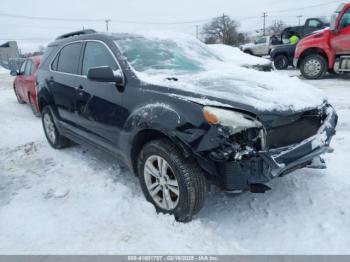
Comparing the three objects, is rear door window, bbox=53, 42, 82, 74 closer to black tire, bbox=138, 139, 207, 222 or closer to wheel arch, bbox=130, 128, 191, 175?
wheel arch, bbox=130, 128, 191, 175

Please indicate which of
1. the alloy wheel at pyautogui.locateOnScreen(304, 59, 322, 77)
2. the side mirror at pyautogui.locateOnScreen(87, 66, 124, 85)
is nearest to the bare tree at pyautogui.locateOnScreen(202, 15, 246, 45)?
the alloy wheel at pyautogui.locateOnScreen(304, 59, 322, 77)

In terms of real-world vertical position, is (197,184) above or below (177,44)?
below

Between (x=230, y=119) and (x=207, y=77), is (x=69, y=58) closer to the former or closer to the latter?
(x=207, y=77)

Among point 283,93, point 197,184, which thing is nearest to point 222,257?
point 197,184

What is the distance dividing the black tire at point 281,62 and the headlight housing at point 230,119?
1361 centimetres

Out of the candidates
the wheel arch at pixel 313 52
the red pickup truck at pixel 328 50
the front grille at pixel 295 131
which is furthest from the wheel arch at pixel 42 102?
the wheel arch at pixel 313 52

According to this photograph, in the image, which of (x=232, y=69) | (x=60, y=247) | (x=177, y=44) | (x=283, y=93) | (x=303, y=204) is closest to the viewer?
(x=60, y=247)

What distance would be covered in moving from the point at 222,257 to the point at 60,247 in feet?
4.48

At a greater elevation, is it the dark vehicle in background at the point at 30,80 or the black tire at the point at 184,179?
the dark vehicle in background at the point at 30,80

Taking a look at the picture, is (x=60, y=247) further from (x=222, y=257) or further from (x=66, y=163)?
(x=66, y=163)

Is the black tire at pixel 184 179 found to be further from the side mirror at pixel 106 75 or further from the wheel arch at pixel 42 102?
the wheel arch at pixel 42 102

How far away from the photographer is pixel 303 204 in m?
2.99

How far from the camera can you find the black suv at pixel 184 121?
2340mm

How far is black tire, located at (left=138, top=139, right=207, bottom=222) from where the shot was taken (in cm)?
251
